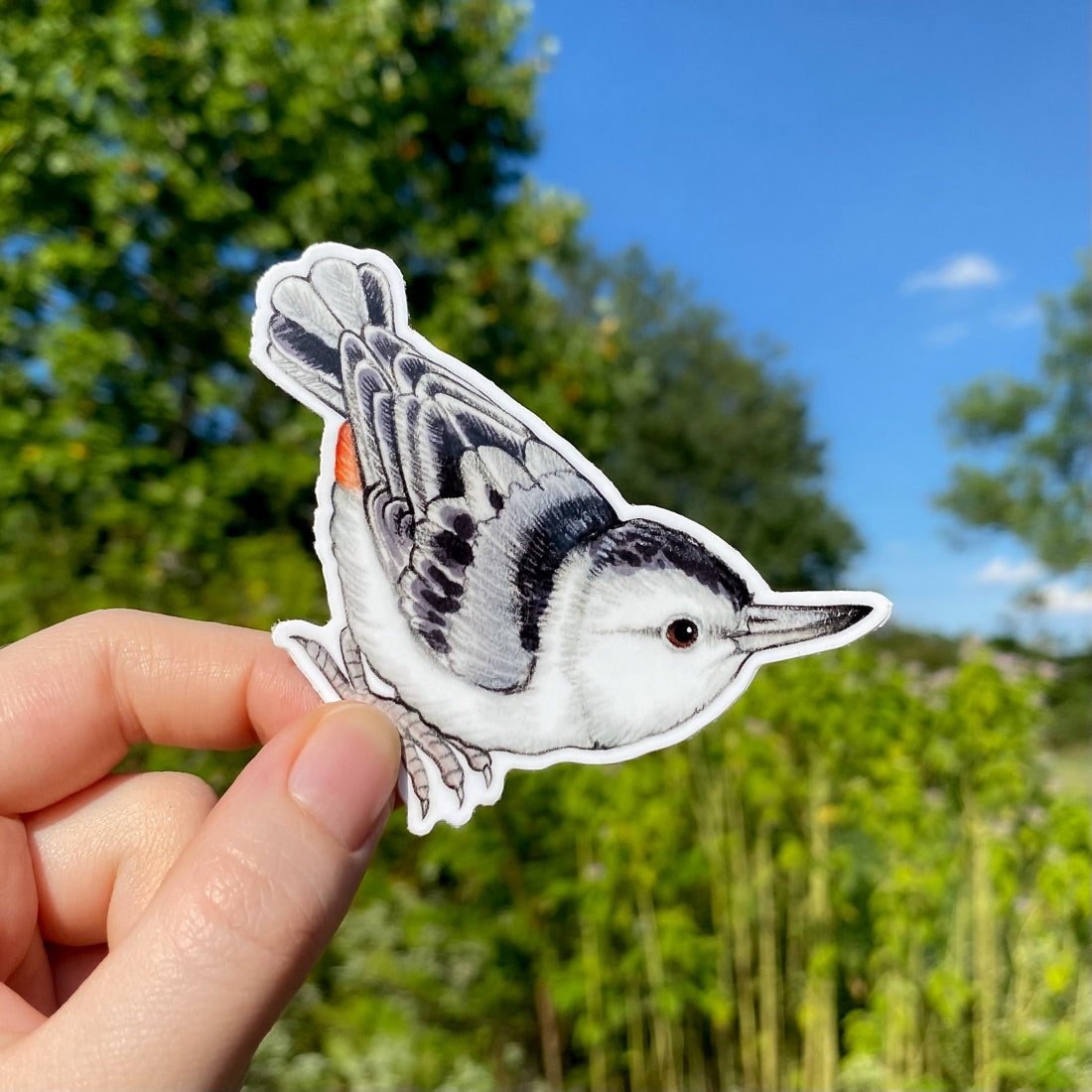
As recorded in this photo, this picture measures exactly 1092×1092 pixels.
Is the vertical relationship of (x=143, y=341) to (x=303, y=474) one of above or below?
above

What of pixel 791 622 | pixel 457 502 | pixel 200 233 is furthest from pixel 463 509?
pixel 200 233

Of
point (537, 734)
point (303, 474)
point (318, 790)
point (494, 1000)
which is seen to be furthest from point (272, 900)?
point (303, 474)

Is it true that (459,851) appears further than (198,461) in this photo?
No

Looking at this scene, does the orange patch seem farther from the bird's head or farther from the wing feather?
the bird's head

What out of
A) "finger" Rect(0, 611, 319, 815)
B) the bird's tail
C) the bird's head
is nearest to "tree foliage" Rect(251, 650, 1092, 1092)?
"finger" Rect(0, 611, 319, 815)

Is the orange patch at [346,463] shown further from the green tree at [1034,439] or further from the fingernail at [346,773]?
the green tree at [1034,439]

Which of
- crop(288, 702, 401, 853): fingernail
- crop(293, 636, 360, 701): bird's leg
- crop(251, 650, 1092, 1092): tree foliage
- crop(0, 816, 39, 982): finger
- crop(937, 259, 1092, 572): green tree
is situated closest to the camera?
crop(288, 702, 401, 853): fingernail

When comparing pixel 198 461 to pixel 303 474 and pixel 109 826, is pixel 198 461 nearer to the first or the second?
pixel 303 474
